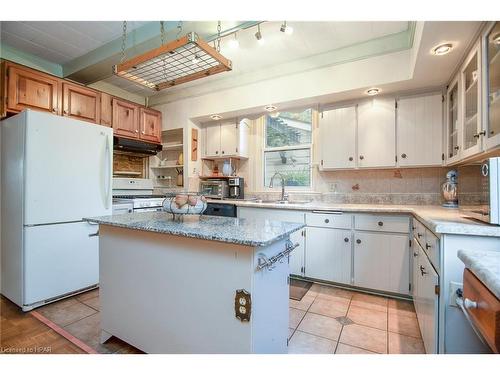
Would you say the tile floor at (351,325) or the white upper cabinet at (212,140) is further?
the white upper cabinet at (212,140)

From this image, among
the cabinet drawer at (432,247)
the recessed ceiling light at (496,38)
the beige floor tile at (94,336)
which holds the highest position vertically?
the recessed ceiling light at (496,38)

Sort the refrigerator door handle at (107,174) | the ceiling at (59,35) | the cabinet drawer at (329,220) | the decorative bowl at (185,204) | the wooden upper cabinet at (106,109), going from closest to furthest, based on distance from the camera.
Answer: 1. the decorative bowl at (185,204)
2. the ceiling at (59,35)
3. the cabinet drawer at (329,220)
4. the refrigerator door handle at (107,174)
5. the wooden upper cabinet at (106,109)

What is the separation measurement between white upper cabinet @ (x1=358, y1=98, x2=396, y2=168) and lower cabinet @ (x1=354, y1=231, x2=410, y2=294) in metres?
0.83

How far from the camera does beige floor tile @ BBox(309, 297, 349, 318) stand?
7.19ft

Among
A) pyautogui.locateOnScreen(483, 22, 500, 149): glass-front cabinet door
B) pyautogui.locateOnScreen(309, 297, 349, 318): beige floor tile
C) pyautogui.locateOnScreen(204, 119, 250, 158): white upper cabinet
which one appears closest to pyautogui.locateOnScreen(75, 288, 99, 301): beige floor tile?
pyautogui.locateOnScreen(309, 297, 349, 318): beige floor tile

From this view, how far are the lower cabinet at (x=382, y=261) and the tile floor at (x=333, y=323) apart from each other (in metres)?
0.14

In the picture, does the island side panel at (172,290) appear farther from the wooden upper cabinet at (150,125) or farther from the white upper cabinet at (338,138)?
the wooden upper cabinet at (150,125)

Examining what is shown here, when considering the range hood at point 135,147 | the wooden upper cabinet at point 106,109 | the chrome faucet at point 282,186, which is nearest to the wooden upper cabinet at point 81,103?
the wooden upper cabinet at point 106,109

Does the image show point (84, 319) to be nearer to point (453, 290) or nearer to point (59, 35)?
point (453, 290)

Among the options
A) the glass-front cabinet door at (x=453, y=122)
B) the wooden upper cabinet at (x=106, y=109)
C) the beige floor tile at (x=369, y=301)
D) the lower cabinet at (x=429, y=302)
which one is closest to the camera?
the lower cabinet at (x=429, y=302)

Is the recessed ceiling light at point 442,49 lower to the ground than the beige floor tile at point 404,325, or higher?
higher

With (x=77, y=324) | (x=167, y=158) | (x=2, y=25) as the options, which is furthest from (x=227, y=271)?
(x=167, y=158)

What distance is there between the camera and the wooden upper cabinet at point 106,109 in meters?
3.29

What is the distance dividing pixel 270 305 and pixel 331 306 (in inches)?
50.0
